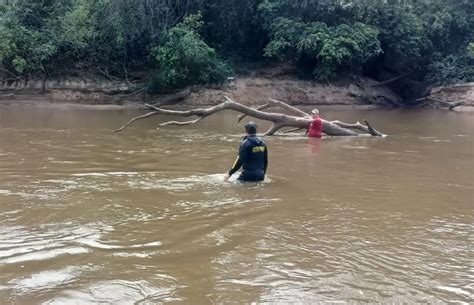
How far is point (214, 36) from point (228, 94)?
481 cm

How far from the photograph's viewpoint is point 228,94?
1165 inches

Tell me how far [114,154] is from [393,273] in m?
9.28

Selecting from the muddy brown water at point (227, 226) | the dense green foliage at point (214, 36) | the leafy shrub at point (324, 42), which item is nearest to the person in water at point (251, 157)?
the muddy brown water at point (227, 226)

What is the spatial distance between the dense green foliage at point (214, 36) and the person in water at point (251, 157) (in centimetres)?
1878

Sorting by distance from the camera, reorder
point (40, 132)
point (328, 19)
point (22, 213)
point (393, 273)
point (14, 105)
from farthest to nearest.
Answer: point (328, 19)
point (14, 105)
point (40, 132)
point (22, 213)
point (393, 273)

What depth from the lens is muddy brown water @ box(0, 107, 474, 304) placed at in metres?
5.51

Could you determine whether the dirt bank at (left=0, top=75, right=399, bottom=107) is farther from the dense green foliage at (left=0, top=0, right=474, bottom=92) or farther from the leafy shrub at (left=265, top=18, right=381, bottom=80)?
the leafy shrub at (left=265, top=18, right=381, bottom=80)

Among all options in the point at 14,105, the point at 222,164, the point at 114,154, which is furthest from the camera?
the point at 14,105

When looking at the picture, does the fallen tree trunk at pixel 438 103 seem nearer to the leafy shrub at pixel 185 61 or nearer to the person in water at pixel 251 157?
the leafy shrub at pixel 185 61

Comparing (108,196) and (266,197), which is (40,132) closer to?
(108,196)

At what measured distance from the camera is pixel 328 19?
3188cm

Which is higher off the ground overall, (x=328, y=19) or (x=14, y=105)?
(x=328, y=19)

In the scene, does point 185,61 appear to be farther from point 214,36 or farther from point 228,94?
point 214,36

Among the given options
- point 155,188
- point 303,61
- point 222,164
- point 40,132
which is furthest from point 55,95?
point 155,188
